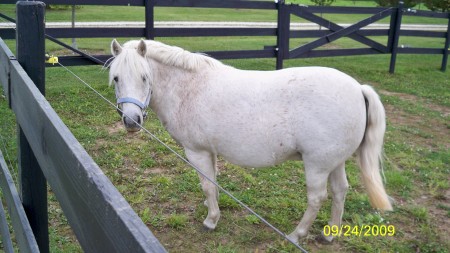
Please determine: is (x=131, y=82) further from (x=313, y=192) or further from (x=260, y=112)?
(x=313, y=192)

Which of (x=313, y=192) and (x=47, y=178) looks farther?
(x=313, y=192)

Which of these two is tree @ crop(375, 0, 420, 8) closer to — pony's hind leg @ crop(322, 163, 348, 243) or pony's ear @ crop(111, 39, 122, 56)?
pony's hind leg @ crop(322, 163, 348, 243)

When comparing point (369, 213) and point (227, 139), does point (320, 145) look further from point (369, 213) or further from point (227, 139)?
point (369, 213)

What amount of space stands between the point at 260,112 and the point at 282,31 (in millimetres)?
5597

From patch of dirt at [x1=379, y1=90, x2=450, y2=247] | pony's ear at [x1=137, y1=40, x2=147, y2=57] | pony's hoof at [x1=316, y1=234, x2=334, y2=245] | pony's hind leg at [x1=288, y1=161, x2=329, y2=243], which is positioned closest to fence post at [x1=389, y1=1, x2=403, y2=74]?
patch of dirt at [x1=379, y1=90, x2=450, y2=247]

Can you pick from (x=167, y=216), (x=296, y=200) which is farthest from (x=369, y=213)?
(x=167, y=216)

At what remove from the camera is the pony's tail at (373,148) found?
124 inches

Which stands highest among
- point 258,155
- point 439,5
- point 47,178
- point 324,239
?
point 439,5

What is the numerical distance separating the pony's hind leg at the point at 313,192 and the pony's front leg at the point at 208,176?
2.31 ft

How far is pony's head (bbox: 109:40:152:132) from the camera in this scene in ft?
9.57

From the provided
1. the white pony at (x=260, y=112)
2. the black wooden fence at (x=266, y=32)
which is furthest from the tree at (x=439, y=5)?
A: the white pony at (x=260, y=112)
